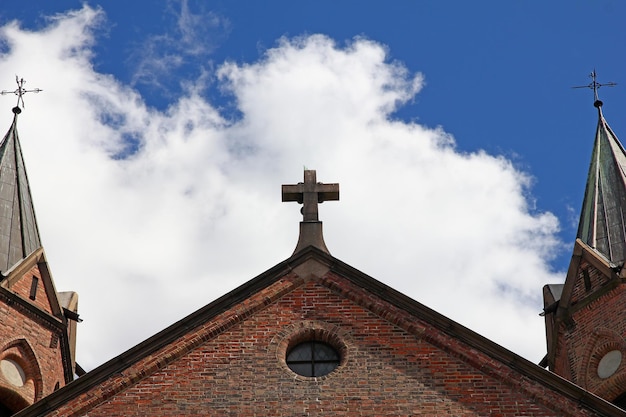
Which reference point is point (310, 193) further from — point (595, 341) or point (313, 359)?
point (595, 341)

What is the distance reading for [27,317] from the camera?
23297 millimetres

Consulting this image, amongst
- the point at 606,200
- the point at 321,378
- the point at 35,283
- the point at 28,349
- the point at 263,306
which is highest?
the point at 606,200

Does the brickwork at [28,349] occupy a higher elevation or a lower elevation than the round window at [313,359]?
higher

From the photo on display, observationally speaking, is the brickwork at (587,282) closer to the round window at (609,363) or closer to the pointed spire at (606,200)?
the pointed spire at (606,200)

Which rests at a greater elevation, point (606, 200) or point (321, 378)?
point (606, 200)

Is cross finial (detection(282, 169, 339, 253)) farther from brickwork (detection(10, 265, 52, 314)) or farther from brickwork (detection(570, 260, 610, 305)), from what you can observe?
brickwork (detection(10, 265, 52, 314))

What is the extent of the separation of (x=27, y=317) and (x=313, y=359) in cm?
771

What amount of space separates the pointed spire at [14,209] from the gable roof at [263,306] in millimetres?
6546

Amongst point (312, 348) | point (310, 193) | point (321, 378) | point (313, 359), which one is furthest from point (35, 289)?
point (321, 378)

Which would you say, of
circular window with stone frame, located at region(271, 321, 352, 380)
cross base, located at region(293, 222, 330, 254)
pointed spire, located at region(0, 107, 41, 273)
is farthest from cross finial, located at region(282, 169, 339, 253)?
pointed spire, located at region(0, 107, 41, 273)

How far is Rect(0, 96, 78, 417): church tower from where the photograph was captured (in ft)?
74.7

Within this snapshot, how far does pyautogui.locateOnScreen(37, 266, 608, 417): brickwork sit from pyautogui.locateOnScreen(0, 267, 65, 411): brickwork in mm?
5824

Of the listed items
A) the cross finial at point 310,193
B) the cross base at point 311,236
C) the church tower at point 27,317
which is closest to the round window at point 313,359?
the cross base at point 311,236

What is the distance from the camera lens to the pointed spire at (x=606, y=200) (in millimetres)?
23656
